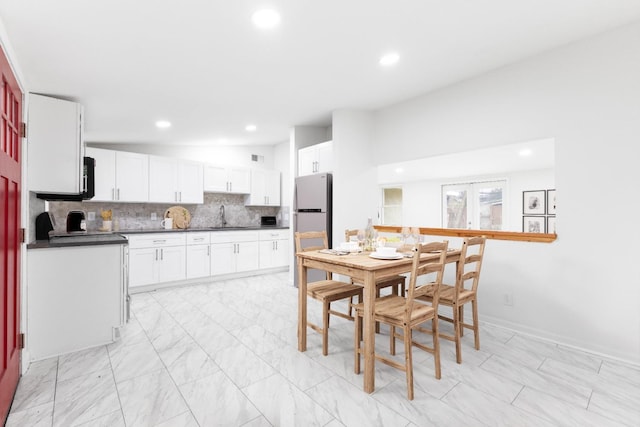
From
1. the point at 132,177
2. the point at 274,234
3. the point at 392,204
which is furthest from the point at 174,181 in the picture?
the point at 392,204

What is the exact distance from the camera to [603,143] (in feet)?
8.02

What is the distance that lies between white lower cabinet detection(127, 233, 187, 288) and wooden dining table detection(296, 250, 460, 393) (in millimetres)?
2841

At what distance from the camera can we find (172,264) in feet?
15.3

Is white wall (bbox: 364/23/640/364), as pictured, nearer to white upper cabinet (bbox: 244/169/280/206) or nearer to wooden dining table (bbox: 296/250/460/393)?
wooden dining table (bbox: 296/250/460/393)

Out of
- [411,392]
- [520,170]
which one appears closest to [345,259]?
[411,392]

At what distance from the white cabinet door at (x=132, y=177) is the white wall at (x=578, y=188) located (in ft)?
14.7

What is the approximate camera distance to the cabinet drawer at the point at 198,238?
4824 mm

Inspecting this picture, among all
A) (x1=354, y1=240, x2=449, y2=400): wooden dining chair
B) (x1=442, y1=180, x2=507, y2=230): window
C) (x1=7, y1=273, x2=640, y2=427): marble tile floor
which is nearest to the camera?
(x1=7, y1=273, x2=640, y2=427): marble tile floor

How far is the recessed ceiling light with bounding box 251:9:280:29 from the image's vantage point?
1.99 m

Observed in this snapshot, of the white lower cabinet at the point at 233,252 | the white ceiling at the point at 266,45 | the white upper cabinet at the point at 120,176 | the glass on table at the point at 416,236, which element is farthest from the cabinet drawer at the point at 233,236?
the glass on table at the point at 416,236

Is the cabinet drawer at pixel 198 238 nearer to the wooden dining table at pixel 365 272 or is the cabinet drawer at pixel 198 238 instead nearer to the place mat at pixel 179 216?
the place mat at pixel 179 216

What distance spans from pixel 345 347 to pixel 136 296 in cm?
315

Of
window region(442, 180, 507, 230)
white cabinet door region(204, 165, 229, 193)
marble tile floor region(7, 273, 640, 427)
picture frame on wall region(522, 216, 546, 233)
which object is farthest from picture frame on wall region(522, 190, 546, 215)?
white cabinet door region(204, 165, 229, 193)

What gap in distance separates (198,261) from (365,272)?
3578 millimetres
